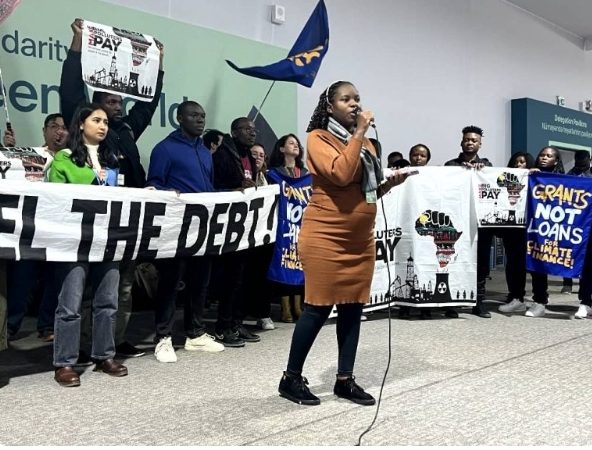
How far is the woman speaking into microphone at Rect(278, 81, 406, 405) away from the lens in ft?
9.06

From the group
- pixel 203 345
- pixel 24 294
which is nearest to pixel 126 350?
pixel 203 345

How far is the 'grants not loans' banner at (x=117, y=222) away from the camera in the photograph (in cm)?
314

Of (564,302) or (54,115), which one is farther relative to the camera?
(564,302)

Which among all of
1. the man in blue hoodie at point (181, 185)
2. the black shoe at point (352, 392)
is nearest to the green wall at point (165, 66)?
the man in blue hoodie at point (181, 185)

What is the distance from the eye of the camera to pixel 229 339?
13.6ft

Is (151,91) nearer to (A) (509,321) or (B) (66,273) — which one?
(B) (66,273)

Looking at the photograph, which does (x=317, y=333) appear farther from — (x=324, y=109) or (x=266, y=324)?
(x=266, y=324)

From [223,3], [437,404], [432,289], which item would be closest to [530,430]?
[437,404]

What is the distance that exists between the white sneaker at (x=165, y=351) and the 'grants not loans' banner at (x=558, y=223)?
320cm

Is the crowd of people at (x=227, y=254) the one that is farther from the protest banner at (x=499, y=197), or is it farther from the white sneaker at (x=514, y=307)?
the protest banner at (x=499, y=197)

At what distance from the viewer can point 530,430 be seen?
2514 millimetres

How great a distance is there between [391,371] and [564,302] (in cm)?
352

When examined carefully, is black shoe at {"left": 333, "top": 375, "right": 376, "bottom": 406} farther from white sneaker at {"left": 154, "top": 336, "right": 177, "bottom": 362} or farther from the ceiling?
the ceiling

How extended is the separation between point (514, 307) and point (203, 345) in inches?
115
